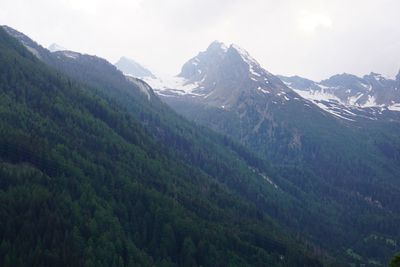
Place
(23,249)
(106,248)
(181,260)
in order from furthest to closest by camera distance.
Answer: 1. (181,260)
2. (106,248)
3. (23,249)

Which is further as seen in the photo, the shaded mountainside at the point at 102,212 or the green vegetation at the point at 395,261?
the shaded mountainside at the point at 102,212

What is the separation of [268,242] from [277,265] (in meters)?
16.8

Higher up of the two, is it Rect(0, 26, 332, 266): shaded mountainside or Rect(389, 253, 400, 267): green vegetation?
Rect(389, 253, 400, 267): green vegetation

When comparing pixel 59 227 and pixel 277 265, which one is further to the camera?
pixel 277 265

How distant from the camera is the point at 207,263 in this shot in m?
140

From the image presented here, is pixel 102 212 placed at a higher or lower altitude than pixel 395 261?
lower

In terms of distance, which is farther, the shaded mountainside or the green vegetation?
the shaded mountainside

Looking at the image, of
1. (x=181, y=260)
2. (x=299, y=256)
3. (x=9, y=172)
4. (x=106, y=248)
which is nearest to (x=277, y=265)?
(x=299, y=256)

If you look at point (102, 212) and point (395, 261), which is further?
point (102, 212)

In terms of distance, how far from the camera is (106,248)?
125 meters

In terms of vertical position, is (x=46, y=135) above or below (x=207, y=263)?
above

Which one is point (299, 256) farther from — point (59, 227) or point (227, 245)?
point (59, 227)

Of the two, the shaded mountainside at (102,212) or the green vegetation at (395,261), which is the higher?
the green vegetation at (395,261)

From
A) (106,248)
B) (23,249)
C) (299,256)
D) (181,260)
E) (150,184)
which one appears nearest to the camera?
(23,249)
